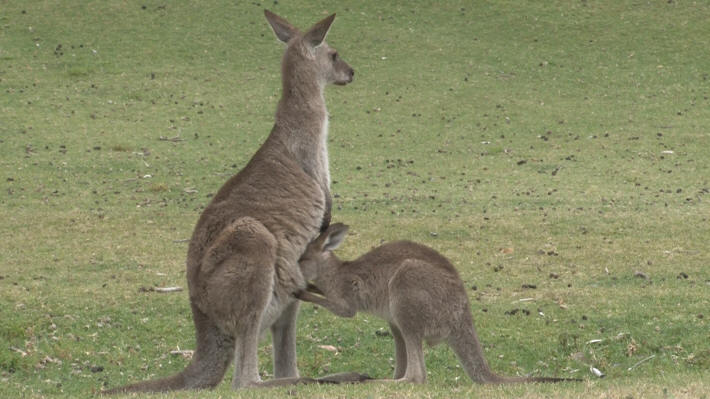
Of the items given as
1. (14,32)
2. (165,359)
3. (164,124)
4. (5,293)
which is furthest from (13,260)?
(14,32)

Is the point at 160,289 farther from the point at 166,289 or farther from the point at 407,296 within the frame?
the point at 407,296

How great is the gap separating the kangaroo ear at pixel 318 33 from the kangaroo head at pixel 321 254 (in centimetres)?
150

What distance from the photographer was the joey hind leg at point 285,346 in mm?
7105

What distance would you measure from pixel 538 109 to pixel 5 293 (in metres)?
13.0

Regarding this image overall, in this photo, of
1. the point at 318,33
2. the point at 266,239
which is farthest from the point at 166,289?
the point at 266,239

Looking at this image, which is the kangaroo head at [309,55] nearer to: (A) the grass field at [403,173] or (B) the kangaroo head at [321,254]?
(B) the kangaroo head at [321,254]

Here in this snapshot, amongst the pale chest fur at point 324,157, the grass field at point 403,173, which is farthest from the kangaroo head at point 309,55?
the grass field at point 403,173

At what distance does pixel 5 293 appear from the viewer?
9.98 m

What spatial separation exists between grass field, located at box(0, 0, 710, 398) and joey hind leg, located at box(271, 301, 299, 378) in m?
0.74

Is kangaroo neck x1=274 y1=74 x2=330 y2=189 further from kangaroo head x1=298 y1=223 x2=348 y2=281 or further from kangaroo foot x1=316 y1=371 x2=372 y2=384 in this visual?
kangaroo foot x1=316 y1=371 x2=372 y2=384

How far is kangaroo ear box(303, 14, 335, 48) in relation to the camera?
754 centimetres

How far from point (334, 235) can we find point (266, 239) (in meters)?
0.75

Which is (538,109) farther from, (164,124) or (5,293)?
(5,293)

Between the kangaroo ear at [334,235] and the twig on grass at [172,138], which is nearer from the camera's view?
the kangaroo ear at [334,235]
